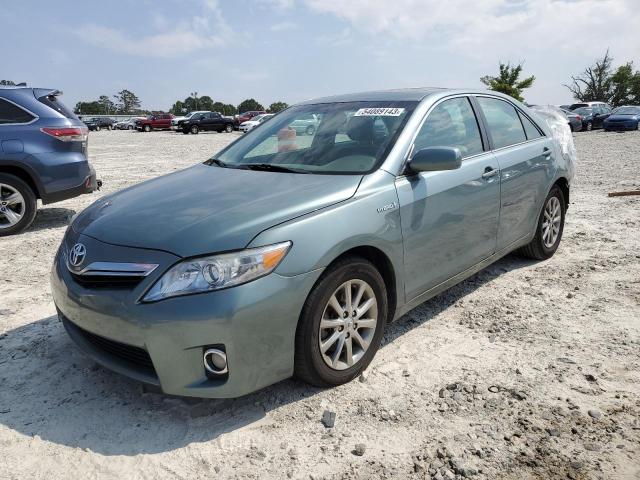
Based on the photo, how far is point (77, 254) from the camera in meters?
2.78

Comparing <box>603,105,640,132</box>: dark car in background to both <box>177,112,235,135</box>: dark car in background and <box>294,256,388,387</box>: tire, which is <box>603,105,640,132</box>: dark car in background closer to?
<box>177,112,235,135</box>: dark car in background

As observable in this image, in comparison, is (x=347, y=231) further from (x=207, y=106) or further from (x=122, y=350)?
(x=207, y=106)

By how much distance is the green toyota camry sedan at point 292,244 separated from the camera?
7.91 ft

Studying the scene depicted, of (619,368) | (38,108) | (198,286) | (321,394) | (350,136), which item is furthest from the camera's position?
(38,108)

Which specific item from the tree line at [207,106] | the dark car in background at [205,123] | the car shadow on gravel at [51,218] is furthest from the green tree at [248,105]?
the car shadow on gravel at [51,218]

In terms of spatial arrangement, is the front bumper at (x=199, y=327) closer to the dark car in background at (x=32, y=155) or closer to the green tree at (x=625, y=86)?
the dark car in background at (x=32, y=155)

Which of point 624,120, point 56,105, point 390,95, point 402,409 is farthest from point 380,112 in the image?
point 624,120

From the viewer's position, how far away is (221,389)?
2445 mm

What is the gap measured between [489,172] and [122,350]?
2.78 m

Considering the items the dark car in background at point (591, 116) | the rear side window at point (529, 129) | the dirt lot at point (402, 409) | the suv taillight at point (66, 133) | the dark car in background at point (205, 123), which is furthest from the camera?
the dark car in background at point (205, 123)

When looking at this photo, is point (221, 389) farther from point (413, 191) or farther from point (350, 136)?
point (350, 136)

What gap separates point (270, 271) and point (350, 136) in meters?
1.43

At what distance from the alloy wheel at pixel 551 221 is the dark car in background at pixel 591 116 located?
2848 cm

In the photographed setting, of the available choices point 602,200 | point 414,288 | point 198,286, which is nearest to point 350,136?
point 414,288
